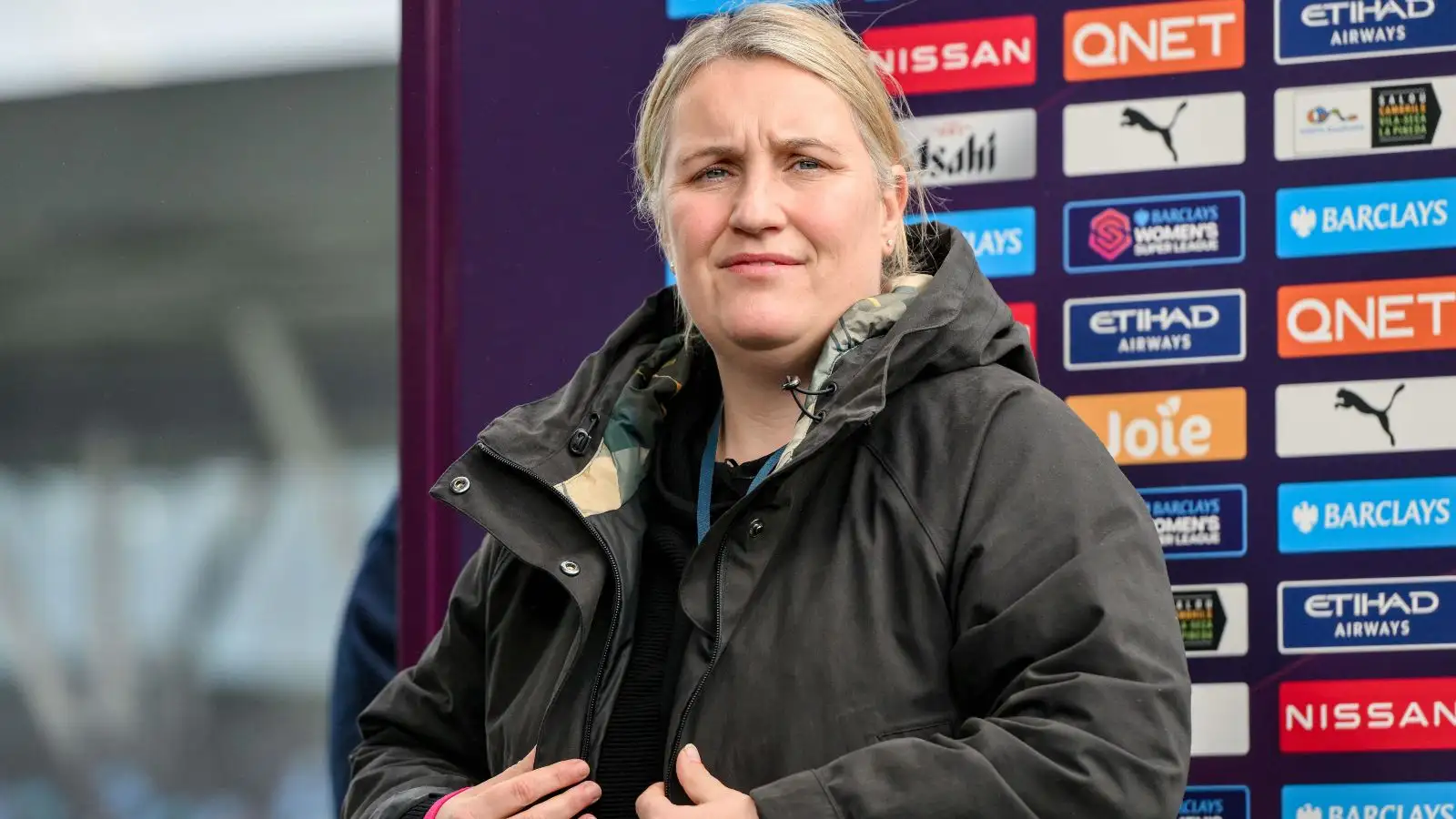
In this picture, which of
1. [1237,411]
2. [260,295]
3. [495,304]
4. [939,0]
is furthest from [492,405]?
[260,295]

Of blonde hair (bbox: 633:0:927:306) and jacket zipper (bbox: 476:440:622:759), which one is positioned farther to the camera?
blonde hair (bbox: 633:0:927:306)

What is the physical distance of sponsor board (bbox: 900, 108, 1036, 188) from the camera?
2230 mm

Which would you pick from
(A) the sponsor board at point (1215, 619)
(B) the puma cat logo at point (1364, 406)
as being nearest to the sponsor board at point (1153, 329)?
(B) the puma cat logo at point (1364, 406)

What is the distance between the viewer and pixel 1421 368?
2.05 metres

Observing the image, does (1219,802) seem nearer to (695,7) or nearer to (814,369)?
(814,369)

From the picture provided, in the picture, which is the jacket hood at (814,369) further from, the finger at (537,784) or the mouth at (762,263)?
the finger at (537,784)

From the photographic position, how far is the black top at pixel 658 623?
1.60m

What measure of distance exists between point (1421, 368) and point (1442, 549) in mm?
216

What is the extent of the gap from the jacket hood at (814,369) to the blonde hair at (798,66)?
102 millimetres

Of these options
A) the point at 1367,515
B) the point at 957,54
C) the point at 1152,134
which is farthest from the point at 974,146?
the point at 1367,515

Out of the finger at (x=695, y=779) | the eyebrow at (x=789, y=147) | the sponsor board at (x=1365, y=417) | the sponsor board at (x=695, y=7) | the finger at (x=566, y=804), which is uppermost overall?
the sponsor board at (x=695, y=7)

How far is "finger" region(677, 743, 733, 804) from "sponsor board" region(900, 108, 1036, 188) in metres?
0.97

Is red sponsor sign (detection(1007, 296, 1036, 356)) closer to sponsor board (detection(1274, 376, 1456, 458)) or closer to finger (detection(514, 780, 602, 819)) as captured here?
sponsor board (detection(1274, 376, 1456, 458))

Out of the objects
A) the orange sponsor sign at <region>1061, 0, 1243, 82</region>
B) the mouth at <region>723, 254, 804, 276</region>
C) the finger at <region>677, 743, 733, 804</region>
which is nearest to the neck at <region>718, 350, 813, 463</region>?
the mouth at <region>723, 254, 804, 276</region>
